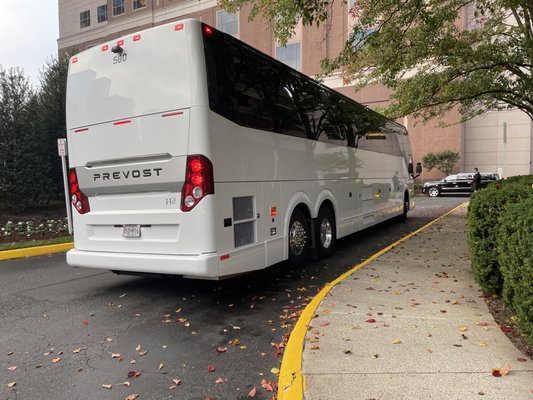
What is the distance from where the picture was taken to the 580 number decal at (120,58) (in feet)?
17.5

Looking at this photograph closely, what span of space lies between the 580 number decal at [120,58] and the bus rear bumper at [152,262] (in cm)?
239

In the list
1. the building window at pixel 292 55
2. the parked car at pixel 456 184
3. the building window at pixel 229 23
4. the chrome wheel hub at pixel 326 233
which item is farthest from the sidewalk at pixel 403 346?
the building window at pixel 229 23

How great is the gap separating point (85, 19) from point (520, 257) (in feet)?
193

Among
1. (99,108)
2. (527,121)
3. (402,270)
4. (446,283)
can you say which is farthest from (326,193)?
(527,121)

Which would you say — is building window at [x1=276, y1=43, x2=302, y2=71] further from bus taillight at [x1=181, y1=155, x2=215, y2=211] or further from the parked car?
bus taillight at [x1=181, y1=155, x2=215, y2=211]

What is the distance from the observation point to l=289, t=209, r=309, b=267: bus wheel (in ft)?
22.3

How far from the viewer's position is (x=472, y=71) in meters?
11.8

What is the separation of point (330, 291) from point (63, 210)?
13019mm

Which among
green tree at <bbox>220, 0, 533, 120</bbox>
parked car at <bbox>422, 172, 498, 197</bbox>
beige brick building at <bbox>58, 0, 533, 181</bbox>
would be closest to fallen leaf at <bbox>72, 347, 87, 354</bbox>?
green tree at <bbox>220, 0, 533, 120</bbox>

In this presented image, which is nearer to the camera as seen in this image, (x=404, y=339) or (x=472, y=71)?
(x=404, y=339)

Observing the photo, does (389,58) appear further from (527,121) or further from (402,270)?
(527,121)

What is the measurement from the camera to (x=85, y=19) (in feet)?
172

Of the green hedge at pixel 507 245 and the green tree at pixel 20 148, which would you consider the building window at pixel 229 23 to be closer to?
the green tree at pixel 20 148

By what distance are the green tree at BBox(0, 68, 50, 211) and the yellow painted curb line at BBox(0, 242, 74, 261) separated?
5.55m
